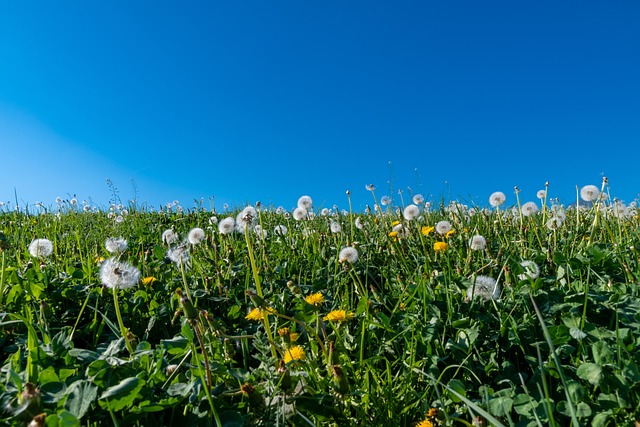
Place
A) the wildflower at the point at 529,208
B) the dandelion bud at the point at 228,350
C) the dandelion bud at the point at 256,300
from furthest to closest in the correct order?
the wildflower at the point at 529,208 → the dandelion bud at the point at 228,350 → the dandelion bud at the point at 256,300

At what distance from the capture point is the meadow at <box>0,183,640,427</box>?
1.44 meters

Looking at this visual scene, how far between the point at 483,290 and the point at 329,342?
0.79 m

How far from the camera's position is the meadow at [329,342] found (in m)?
1.44

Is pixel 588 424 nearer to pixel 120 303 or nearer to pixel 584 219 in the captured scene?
pixel 120 303

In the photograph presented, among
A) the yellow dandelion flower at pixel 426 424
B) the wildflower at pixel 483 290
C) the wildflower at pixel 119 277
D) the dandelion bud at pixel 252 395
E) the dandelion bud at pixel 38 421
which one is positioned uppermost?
the wildflower at pixel 483 290

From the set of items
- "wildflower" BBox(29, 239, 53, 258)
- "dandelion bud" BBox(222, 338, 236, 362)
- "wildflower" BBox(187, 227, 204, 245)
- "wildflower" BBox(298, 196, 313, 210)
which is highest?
"wildflower" BBox(298, 196, 313, 210)

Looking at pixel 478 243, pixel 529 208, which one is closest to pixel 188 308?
pixel 478 243

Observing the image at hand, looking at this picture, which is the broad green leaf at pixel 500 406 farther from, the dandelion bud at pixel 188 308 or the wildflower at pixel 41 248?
the wildflower at pixel 41 248

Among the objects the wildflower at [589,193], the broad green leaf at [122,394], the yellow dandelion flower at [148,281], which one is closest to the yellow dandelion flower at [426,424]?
the broad green leaf at [122,394]

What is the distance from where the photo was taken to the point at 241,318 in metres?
2.61

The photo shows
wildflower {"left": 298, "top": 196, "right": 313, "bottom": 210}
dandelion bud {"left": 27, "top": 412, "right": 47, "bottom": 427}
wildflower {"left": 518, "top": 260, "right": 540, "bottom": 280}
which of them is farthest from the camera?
wildflower {"left": 298, "top": 196, "right": 313, "bottom": 210}

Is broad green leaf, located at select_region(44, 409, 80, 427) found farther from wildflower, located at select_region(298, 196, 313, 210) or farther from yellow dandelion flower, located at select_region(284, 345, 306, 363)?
wildflower, located at select_region(298, 196, 313, 210)

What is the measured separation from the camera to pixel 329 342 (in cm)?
A: 188

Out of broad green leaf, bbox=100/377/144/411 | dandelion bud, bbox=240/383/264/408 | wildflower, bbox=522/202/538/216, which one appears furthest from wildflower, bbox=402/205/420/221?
broad green leaf, bbox=100/377/144/411
